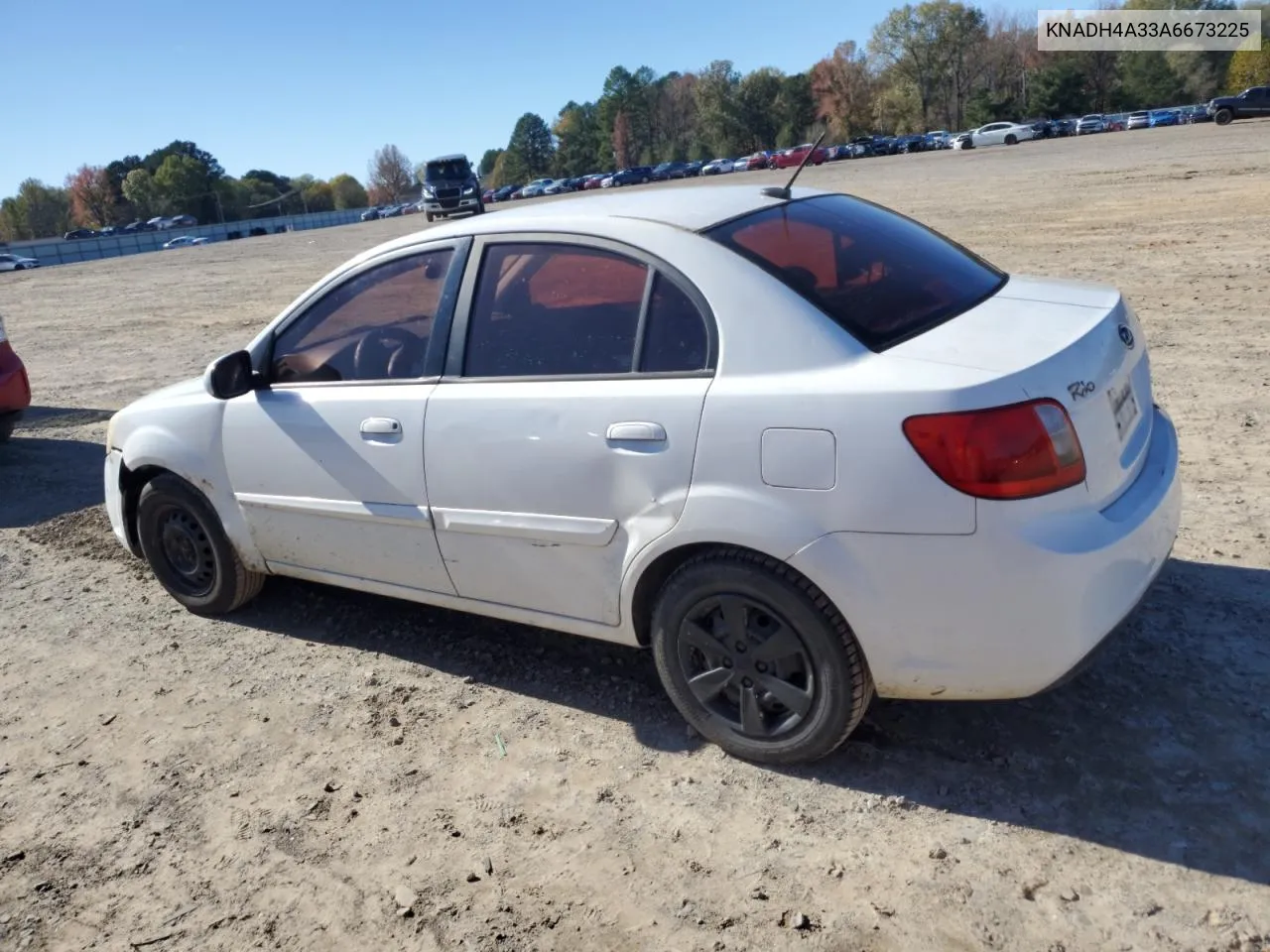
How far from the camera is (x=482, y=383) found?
363 cm

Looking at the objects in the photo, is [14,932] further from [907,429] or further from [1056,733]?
[1056,733]

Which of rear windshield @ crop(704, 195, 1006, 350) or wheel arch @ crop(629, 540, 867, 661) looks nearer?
wheel arch @ crop(629, 540, 867, 661)

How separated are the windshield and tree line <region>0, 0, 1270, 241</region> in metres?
1.08

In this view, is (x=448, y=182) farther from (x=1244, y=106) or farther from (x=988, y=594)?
(x=988, y=594)

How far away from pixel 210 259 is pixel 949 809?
39628 millimetres

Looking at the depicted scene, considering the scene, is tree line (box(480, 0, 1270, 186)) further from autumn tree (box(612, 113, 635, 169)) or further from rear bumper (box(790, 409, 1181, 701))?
rear bumper (box(790, 409, 1181, 701))

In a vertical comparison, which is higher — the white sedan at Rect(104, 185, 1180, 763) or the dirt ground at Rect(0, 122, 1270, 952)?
the white sedan at Rect(104, 185, 1180, 763)

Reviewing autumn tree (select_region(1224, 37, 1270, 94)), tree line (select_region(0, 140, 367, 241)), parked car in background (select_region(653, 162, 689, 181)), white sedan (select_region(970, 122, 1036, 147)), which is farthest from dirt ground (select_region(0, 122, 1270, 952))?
tree line (select_region(0, 140, 367, 241))

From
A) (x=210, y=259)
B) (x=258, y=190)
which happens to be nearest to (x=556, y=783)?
(x=210, y=259)

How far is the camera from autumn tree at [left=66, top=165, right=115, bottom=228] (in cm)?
13450

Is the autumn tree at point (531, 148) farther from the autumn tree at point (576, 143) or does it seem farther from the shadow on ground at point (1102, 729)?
the shadow on ground at point (1102, 729)

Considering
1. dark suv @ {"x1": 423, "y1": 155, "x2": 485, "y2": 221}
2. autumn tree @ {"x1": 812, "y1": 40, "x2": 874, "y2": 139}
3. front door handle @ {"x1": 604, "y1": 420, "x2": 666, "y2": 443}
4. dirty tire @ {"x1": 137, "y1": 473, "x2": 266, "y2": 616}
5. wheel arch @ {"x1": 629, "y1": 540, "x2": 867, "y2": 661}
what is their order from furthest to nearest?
1. autumn tree @ {"x1": 812, "y1": 40, "x2": 874, "y2": 139}
2. dark suv @ {"x1": 423, "y1": 155, "x2": 485, "y2": 221}
3. dirty tire @ {"x1": 137, "y1": 473, "x2": 266, "y2": 616}
4. front door handle @ {"x1": 604, "y1": 420, "x2": 666, "y2": 443}
5. wheel arch @ {"x1": 629, "y1": 540, "x2": 867, "y2": 661}

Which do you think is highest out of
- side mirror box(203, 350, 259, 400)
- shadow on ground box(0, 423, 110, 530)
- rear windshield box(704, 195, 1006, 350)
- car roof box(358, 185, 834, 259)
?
car roof box(358, 185, 834, 259)

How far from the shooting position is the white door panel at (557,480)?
3.16 metres
